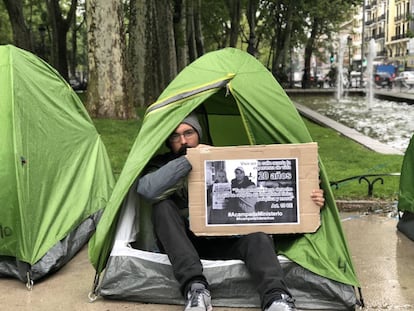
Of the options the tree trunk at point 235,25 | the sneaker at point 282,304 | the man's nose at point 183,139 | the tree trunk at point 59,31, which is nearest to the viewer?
the sneaker at point 282,304

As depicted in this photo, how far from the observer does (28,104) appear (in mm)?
4602

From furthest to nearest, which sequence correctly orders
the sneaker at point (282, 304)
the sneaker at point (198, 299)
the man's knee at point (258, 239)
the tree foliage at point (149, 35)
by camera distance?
the tree foliage at point (149, 35)
the man's knee at point (258, 239)
the sneaker at point (198, 299)
the sneaker at point (282, 304)

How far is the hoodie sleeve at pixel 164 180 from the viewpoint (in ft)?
12.4

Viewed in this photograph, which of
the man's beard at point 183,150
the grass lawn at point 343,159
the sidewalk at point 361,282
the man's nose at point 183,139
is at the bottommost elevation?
the sidewalk at point 361,282

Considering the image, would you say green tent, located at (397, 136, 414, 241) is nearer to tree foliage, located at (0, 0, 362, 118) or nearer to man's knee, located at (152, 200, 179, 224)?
man's knee, located at (152, 200, 179, 224)

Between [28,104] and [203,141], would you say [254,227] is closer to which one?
[203,141]

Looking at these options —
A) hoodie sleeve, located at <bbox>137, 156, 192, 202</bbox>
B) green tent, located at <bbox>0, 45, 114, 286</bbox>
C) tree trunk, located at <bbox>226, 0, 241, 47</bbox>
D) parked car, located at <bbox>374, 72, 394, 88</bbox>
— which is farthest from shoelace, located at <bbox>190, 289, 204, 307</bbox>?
parked car, located at <bbox>374, 72, 394, 88</bbox>

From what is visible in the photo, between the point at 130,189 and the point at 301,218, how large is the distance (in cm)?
120

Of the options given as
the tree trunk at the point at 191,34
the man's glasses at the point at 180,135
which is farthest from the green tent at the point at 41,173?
the tree trunk at the point at 191,34

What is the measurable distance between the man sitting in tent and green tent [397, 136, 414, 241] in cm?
181

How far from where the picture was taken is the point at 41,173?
180 inches

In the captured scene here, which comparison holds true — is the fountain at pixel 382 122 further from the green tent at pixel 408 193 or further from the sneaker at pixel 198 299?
the sneaker at pixel 198 299

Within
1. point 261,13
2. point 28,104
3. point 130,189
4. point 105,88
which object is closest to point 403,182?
point 130,189

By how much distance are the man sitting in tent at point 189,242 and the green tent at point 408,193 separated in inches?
71.4
